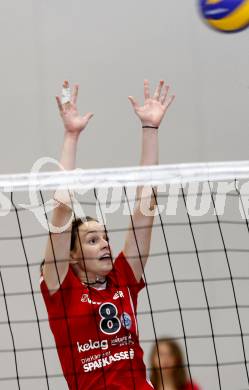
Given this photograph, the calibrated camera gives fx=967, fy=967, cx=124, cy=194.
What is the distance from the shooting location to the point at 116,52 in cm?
518

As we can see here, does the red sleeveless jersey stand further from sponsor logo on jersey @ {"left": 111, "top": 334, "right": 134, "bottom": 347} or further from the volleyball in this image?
the volleyball

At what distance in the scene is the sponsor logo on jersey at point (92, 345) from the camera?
3049mm

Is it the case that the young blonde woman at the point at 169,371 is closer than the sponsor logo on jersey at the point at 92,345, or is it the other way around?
the sponsor logo on jersey at the point at 92,345

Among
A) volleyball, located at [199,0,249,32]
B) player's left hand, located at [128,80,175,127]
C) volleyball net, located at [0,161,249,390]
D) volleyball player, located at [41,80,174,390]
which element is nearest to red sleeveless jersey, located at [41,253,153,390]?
volleyball player, located at [41,80,174,390]

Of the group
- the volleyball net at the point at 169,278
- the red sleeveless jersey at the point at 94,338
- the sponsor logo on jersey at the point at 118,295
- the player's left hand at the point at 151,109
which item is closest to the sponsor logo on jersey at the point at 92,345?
the red sleeveless jersey at the point at 94,338

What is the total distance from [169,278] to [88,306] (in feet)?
6.60

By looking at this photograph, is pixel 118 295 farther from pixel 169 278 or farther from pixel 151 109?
pixel 169 278

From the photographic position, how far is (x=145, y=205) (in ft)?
10.8

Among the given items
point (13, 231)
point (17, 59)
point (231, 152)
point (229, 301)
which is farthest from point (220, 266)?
point (17, 59)

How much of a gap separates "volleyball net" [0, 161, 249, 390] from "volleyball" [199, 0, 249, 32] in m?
1.01

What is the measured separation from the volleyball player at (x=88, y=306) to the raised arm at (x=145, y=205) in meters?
0.05

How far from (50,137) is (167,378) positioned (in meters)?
1.60

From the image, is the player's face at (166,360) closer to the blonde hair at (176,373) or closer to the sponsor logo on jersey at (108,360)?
the blonde hair at (176,373)

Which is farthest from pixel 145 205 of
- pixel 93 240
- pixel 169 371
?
pixel 169 371
